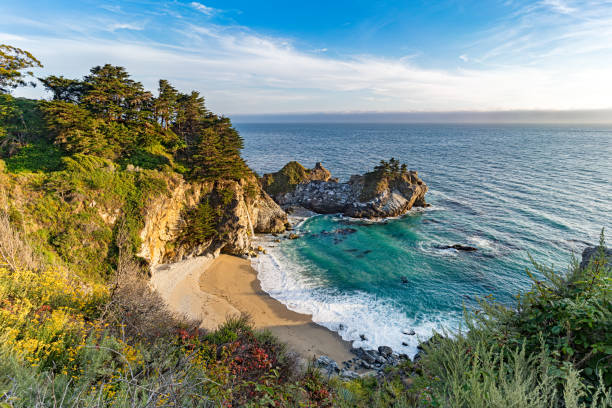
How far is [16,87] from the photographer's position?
90.4 ft

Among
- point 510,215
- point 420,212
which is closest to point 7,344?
point 420,212

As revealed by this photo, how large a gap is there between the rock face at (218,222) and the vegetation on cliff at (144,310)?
48 centimetres

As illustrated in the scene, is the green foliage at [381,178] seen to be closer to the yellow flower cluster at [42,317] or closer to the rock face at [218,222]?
the rock face at [218,222]

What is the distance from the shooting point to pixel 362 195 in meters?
43.2

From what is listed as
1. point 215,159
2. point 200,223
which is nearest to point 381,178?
point 215,159

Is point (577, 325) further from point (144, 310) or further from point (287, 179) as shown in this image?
point (287, 179)

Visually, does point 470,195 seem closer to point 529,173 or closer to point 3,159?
point 529,173

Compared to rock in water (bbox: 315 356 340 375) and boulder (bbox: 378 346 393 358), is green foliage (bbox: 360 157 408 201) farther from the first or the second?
rock in water (bbox: 315 356 340 375)

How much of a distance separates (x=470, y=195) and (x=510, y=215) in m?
10.5

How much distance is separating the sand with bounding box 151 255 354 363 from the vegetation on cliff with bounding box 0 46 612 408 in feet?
11.4

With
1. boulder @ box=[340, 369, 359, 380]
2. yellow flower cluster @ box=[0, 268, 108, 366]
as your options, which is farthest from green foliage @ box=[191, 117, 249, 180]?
boulder @ box=[340, 369, 359, 380]

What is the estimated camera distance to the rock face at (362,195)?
41781 millimetres

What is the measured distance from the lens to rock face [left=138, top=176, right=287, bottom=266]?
2362cm

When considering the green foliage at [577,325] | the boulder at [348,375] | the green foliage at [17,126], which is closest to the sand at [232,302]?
the boulder at [348,375]
